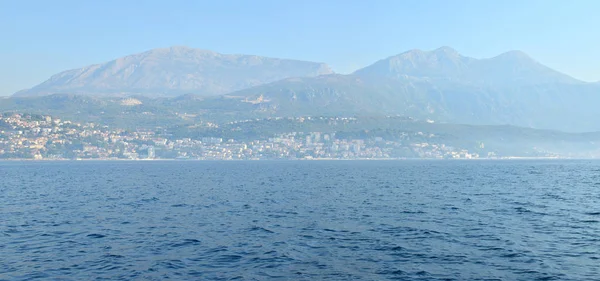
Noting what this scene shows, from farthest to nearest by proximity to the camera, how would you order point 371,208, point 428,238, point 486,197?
1. point 486,197
2. point 371,208
3. point 428,238

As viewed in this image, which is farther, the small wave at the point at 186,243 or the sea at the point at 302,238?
the small wave at the point at 186,243

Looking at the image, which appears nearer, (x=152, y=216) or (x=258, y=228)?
(x=258, y=228)

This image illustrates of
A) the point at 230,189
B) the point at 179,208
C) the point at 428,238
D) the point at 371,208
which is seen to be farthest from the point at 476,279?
the point at 230,189

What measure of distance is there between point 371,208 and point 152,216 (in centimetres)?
2840

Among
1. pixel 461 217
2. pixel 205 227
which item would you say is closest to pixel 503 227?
pixel 461 217

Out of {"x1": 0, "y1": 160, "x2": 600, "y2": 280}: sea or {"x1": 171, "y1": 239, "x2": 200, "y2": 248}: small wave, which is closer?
{"x1": 0, "y1": 160, "x2": 600, "y2": 280}: sea

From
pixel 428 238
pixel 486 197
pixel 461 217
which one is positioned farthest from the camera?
pixel 486 197

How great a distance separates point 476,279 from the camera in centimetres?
3250

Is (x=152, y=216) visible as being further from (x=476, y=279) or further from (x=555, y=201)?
(x=555, y=201)

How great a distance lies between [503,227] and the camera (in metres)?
52.7

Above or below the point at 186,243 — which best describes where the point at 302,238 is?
above

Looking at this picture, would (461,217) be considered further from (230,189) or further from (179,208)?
(230,189)

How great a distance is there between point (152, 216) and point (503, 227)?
1580 inches

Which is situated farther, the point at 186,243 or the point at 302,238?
the point at 302,238
